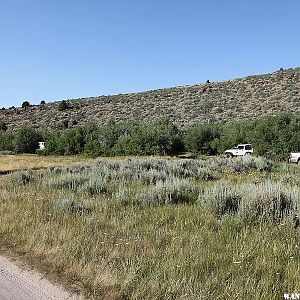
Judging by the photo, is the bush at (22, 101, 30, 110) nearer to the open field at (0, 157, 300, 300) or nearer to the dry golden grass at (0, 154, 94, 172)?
the dry golden grass at (0, 154, 94, 172)

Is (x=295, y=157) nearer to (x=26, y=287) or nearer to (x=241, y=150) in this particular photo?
(x=241, y=150)

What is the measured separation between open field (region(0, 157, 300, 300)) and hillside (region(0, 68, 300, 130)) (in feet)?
149

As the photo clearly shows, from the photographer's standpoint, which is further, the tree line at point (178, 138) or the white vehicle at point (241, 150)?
the white vehicle at point (241, 150)

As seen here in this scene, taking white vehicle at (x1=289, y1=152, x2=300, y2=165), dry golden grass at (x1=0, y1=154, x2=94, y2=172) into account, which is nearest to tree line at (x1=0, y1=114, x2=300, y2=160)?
white vehicle at (x1=289, y1=152, x2=300, y2=165)

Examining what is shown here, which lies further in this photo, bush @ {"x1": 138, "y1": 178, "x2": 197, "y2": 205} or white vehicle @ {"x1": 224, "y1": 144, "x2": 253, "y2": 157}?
white vehicle @ {"x1": 224, "y1": 144, "x2": 253, "y2": 157}

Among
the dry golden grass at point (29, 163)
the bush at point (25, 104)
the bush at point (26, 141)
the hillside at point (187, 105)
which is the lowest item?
the dry golden grass at point (29, 163)

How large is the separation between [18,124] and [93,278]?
72090 mm

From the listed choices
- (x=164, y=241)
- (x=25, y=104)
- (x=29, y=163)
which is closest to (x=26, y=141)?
(x=29, y=163)

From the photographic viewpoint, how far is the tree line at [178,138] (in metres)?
34.1

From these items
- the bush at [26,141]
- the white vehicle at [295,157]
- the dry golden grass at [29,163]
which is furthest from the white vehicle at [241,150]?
the bush at [26,141]

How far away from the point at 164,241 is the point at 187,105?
195 ft

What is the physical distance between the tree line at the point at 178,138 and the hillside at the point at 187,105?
42.4 feet

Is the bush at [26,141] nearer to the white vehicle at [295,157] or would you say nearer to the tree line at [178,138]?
the tree line at [178,138]

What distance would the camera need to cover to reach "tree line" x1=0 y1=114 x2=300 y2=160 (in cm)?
3412
